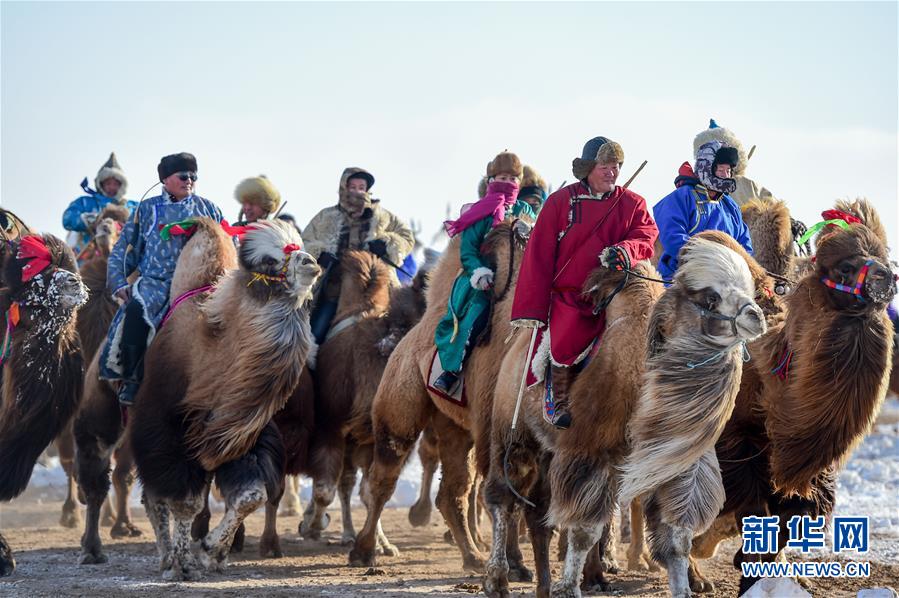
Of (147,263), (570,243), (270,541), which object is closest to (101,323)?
(147,263)

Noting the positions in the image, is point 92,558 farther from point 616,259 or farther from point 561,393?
point 616,259

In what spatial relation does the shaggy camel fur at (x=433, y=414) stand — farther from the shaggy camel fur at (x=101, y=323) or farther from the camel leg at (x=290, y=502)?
the camel leg at (x=290, y=502)

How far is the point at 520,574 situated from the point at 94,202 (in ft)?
25.9

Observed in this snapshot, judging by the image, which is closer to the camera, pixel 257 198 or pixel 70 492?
pixel 257 198

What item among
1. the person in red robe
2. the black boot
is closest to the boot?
the person in red robe

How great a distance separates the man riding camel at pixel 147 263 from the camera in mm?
9031

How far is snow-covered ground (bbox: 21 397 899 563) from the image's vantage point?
10.4 metres

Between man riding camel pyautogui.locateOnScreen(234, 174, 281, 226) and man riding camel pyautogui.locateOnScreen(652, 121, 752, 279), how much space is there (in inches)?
159

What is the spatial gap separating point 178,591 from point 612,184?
3.54m

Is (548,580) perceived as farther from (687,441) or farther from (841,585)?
(841,585)

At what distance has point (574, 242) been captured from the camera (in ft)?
23.0

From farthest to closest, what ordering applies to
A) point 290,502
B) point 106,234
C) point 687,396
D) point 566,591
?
1. point 290,502
2. point 106,234
3. point 566,591
4. point 687,396

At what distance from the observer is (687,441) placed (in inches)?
238

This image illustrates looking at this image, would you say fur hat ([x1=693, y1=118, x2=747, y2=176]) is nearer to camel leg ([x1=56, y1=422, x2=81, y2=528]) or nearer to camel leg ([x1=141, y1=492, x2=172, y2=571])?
camel leg ([x1=141, y1=492, x2=172, y2=571])
